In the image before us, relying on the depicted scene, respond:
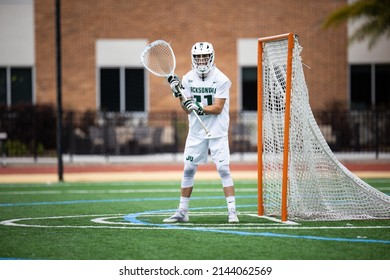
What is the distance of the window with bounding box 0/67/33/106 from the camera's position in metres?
31.9

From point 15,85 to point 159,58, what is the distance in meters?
22.2

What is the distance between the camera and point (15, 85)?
32.1m

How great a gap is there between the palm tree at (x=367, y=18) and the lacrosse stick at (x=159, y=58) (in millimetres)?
20930

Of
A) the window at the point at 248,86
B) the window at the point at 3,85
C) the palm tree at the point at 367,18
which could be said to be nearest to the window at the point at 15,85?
the window at the point at 3,85

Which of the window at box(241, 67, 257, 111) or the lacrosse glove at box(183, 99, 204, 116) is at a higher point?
the window at box(241, 67, 257, 111)

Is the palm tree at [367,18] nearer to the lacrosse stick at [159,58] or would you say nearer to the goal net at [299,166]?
the goal net at [299,166]

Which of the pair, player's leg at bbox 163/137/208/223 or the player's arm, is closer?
the player's arm

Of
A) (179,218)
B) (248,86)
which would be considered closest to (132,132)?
(248,86)

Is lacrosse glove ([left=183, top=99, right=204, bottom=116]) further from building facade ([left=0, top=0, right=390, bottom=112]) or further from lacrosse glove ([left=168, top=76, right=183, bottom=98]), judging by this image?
building facade ([left=0, top=0, right=390, bottom=112])

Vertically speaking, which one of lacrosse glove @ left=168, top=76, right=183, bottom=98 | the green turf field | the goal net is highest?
lacrosse glove @ left=168, top=76, right=183, bottom=98

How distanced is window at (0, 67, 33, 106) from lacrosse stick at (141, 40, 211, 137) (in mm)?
21822

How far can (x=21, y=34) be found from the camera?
32.0 m

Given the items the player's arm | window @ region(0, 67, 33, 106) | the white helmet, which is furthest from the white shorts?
window @ region(0, 67, 33, 106)
